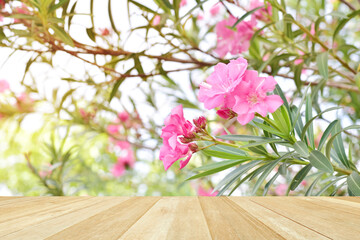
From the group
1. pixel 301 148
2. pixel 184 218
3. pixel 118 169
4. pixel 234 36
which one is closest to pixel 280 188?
pixel 234 36

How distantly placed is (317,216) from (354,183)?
24 cm

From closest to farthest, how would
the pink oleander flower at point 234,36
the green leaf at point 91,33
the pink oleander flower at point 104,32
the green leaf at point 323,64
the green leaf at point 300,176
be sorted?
the green leaf at point 300,176, the green leaf at point 323,64, the green leaf at point 91,33, the pink oleander flower at point 234,36, the pink oleander flower at point 104,32

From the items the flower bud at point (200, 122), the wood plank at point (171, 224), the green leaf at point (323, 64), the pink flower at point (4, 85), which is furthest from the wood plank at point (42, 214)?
the pink flower at point (4, 85)

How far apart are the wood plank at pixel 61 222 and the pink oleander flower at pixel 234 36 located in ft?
2.81

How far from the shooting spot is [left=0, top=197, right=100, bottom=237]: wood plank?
558 millimetres

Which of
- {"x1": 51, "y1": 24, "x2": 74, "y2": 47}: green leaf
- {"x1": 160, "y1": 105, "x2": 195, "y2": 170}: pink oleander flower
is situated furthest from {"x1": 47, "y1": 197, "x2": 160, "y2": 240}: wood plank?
{"x1": 51, "y1": 24, "x2": 74, "y2": 47}: green leaf

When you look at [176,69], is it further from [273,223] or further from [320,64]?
[273,223]

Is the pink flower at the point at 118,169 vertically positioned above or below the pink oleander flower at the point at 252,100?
below

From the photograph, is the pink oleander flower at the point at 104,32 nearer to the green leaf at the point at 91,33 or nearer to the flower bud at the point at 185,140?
the green leaf at the point at 91,33

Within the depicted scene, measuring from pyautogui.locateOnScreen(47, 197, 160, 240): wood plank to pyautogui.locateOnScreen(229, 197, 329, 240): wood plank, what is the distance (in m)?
0.20

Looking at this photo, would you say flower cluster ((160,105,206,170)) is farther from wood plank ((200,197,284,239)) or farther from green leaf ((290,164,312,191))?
green leaf ((290,164,312,191))

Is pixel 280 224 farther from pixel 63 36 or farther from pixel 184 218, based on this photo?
pixel 63 36

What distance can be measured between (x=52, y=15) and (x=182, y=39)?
468 mm

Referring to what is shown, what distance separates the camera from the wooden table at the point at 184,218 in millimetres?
489
